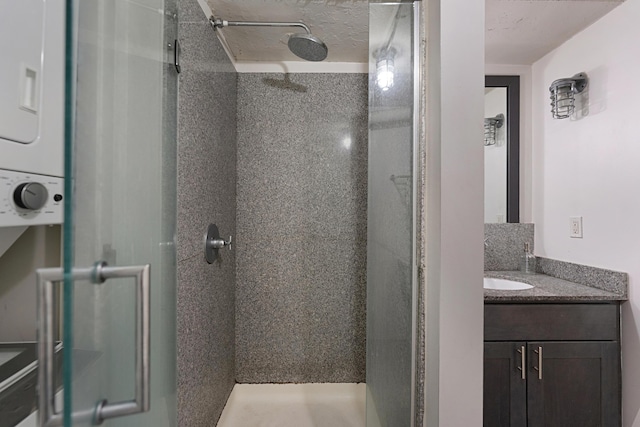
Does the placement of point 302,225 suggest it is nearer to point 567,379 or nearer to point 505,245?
point 505,245

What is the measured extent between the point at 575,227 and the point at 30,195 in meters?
2.29

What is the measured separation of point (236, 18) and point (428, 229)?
1.44m

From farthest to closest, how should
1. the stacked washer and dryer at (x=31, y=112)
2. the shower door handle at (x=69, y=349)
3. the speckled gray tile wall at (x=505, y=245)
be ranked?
the speckled gray tile wall at (x=505, y=245)
the stacked washer and dryer at (x=31, y=112)
the shower door handle at (x=69, y=349)

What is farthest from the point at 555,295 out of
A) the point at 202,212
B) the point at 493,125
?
the point at 202,212

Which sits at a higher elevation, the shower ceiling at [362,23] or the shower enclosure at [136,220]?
the shower ceiling at [362,23]

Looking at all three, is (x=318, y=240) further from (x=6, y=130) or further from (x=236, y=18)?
(x=6, y=130)

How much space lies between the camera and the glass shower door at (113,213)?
0.47 metres

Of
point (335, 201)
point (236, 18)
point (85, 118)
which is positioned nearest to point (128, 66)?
point (85, 118)

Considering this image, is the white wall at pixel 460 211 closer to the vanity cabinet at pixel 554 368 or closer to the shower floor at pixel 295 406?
the vanity cabinet at pixel 554 368

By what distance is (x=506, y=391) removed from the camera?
1.38 m

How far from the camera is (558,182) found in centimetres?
181

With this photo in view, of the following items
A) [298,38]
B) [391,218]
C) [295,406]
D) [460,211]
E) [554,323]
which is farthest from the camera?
[295,406]

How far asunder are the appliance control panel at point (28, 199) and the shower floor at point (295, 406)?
1.44 meters

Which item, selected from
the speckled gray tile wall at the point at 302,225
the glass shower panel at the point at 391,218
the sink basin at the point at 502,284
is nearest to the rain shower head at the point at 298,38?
the glass shower panel at the point at 391,218
